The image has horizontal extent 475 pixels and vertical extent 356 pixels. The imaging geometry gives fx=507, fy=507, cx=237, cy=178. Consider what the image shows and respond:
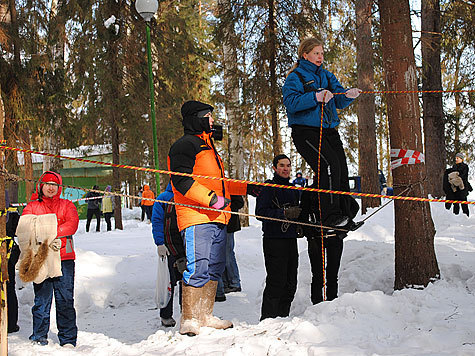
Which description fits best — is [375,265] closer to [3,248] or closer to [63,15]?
[3,248]

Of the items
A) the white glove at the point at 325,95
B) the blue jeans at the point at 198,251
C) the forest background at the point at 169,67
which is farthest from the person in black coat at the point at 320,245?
the forest background at the point at 169,67

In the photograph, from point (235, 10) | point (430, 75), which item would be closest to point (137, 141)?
point (235, 10)

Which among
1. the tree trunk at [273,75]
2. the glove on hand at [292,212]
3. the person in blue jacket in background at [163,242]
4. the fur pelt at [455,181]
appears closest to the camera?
the glove on hand at [292,212]

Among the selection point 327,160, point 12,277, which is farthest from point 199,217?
point 12,277

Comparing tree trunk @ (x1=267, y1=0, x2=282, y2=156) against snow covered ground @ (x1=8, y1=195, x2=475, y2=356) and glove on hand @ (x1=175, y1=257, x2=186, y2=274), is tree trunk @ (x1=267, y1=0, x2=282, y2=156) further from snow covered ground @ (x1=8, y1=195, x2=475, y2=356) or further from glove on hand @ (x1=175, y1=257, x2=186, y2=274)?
glove on hand @ (x1=175, y1=257, x2=186, y2=274)

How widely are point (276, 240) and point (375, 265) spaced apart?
6.61 feet

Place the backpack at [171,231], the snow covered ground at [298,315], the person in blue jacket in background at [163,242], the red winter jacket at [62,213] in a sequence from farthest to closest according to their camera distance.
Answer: the person in blue jacket in background at [163,242], the backpack at [171,231], the red winter jacket at [62,213], the snow covered ground at [298,315]

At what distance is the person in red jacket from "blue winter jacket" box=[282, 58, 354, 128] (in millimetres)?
2497

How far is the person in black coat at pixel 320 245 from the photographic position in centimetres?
486

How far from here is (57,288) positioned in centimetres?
523

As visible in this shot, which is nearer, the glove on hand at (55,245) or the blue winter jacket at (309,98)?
the blue winter jacket at (309,98)

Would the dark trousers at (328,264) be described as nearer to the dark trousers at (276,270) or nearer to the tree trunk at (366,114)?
the dark trousers at (276,270)

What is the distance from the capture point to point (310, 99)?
15.3 feet

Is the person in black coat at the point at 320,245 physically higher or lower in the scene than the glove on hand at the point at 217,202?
lower
